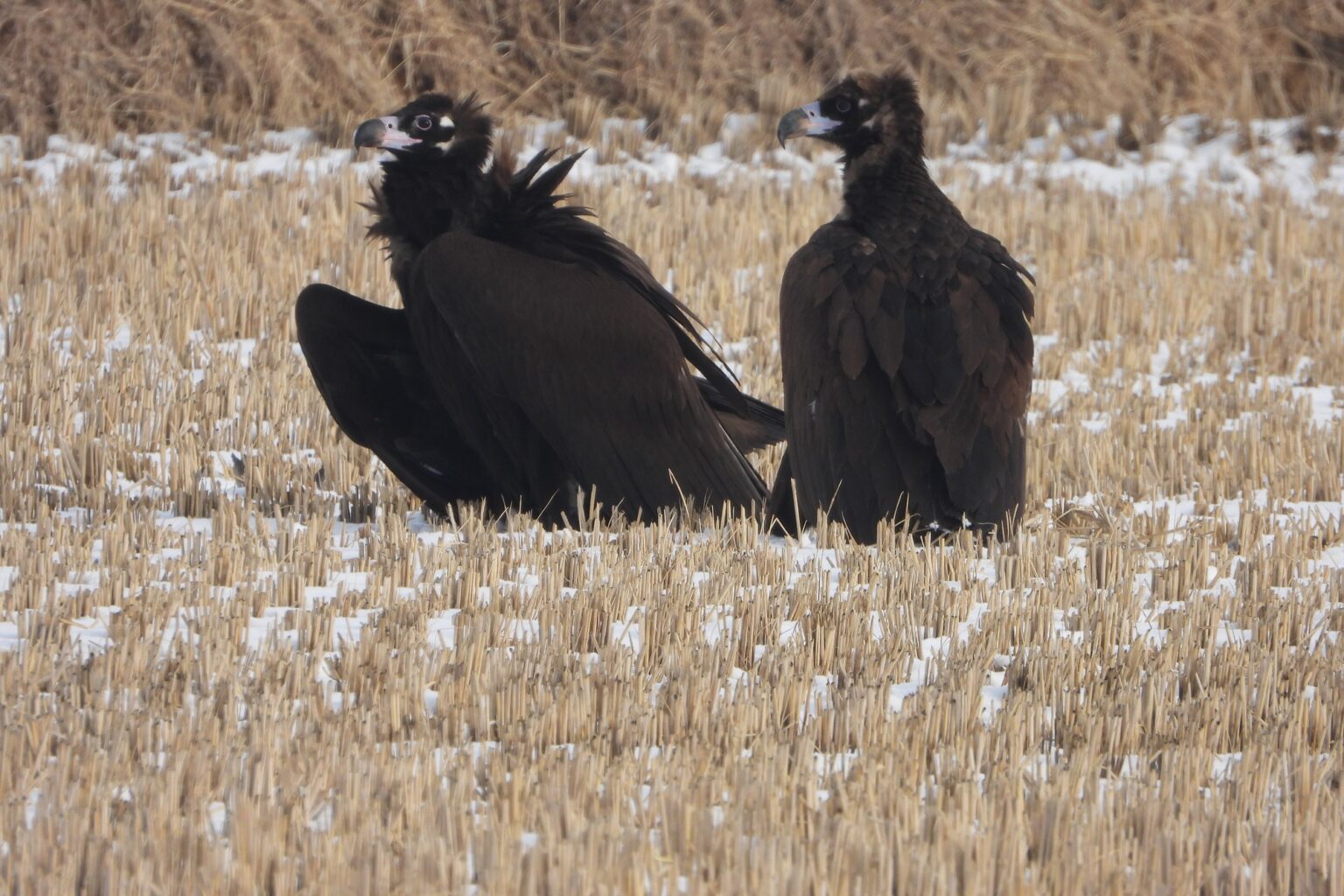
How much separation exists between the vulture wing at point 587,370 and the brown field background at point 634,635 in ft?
1.47

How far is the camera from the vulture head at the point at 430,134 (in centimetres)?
A: 613

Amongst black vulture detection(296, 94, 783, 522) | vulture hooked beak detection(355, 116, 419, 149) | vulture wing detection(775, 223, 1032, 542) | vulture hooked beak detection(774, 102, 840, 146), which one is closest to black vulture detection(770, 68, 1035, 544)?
vulture wing detection(775, 223, 1032, 542)

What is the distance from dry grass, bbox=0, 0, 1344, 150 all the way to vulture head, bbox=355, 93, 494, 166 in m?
7.75

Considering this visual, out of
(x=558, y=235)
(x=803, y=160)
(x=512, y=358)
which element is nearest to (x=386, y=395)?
(x=512, y=358)

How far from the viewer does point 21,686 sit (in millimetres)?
3900

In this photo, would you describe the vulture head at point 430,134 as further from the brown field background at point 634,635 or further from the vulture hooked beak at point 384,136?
the brown field background at point 634,635

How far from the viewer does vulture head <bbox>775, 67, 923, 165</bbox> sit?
20.4ft

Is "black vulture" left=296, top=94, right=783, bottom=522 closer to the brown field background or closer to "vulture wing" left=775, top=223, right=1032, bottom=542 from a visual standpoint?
the brown field background

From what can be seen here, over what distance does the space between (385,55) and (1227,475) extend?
9509 millimetres

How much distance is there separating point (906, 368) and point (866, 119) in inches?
40.5

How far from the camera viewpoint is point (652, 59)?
15.2 metres

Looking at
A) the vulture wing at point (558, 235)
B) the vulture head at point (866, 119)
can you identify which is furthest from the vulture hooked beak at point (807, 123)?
the vulture wing at point (558, 235)

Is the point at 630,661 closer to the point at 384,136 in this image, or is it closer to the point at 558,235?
the point at 558,235

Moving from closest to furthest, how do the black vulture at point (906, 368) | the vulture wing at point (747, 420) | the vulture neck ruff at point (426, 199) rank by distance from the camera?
the black vulture at point (906, 368), the vulture neck ruff at point (426, 199), the vulture wing at point (747, 420)
